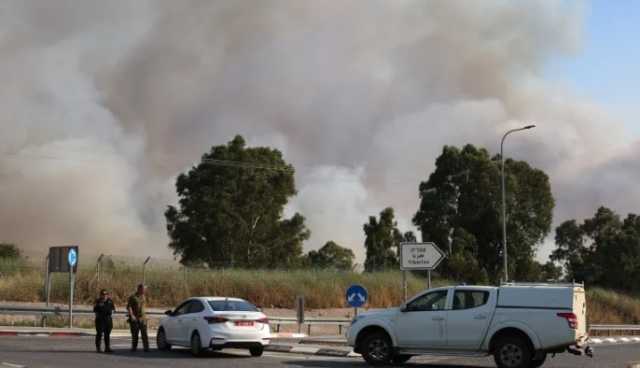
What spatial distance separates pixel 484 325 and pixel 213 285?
34112 millimetres

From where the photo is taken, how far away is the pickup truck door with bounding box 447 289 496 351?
62.6ft

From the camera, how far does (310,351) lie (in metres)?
25.2

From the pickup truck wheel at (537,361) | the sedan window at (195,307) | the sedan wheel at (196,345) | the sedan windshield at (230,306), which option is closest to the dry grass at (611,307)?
the sedan windshield at (230,306)

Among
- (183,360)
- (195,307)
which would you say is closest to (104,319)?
(195,307)

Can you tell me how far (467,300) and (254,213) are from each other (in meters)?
54.5

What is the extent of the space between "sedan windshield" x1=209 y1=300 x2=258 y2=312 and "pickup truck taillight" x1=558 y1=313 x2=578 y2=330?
831 cm

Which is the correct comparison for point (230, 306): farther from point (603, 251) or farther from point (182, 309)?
point (603, 251)

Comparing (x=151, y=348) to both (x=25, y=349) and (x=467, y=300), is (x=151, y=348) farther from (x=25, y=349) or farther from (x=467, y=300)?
(x=467, y=300)

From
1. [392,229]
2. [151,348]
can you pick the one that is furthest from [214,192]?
[151,348]

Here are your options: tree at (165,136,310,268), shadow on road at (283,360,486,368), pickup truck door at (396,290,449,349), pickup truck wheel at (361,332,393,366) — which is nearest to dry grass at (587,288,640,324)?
tree at (165,136,310,268)

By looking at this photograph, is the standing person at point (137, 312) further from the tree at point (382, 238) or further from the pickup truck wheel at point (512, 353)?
the tree at point (382, 238)

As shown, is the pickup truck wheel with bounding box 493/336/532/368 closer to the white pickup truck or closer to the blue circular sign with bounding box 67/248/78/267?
the white pickup truck

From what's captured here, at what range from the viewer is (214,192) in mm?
72625

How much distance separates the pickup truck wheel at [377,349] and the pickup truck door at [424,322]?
372 mm
